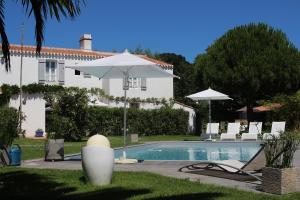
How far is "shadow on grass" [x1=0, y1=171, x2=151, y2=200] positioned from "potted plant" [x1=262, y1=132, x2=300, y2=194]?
2168 millimetres

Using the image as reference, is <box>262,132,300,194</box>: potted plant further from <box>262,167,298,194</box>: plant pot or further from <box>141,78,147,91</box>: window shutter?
<box>141,78,147,91</box>: window shutter

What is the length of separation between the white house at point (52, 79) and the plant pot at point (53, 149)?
1718cm

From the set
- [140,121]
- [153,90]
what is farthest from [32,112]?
[153,90]

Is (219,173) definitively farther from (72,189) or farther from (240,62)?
(240,62)

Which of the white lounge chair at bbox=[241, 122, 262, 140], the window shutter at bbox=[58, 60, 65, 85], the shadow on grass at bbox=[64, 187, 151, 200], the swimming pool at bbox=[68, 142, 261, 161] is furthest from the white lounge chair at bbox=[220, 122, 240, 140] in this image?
the shadow on grass at bbox=[64, 187, 151, 200]

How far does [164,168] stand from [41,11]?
18.8 feet

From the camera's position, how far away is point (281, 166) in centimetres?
912

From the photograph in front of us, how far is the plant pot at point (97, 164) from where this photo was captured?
10.0 m

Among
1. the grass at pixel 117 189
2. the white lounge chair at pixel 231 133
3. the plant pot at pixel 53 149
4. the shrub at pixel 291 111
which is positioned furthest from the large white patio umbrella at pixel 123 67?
the shrub at pixel 291 111

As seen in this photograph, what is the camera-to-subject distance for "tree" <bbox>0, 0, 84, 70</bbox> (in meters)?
9.04

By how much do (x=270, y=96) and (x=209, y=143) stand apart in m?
13.5

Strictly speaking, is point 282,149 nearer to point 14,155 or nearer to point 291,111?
point 14,155

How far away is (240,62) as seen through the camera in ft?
121

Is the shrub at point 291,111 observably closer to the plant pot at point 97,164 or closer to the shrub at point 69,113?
the shrub at point 69,113
